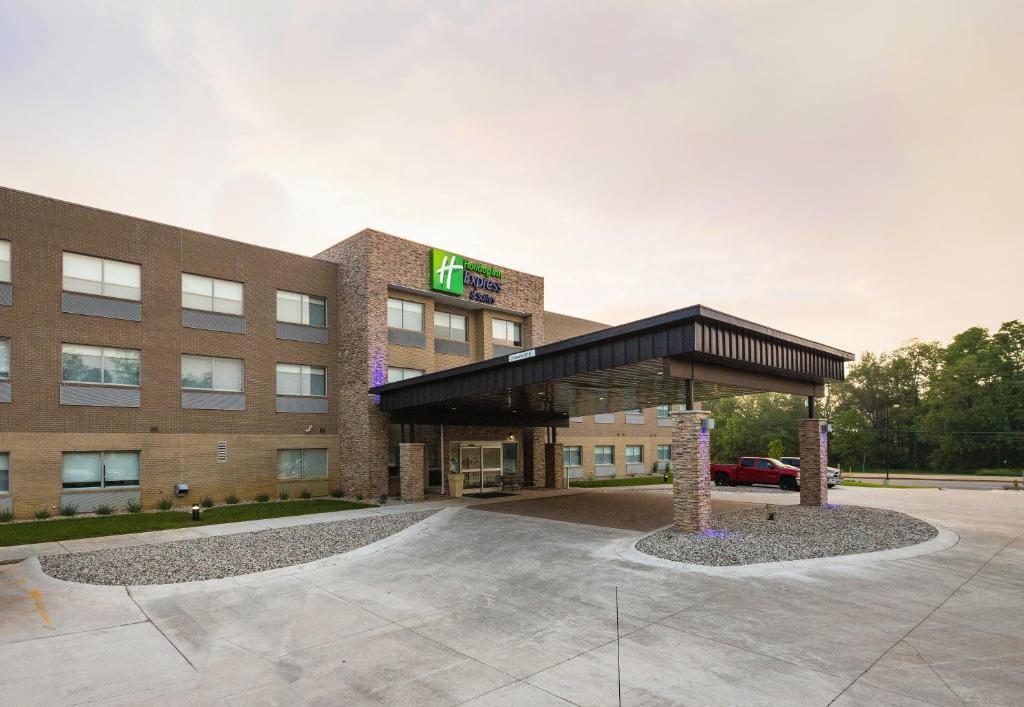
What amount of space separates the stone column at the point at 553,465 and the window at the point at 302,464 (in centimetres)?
1195

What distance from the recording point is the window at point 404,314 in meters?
28.7

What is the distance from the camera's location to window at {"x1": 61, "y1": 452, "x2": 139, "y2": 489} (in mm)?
21453

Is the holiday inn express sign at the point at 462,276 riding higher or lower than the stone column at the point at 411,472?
higher

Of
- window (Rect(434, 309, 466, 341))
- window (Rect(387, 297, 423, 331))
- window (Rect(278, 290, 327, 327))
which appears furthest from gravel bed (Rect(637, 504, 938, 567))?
window (Rect(278, 290, 327, 327))

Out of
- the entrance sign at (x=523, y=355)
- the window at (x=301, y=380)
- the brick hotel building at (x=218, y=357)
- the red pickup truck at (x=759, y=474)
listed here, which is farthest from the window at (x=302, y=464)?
the red pickup truck at (x=759, y=474)

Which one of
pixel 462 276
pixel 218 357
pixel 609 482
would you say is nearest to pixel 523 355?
pixel 462 276

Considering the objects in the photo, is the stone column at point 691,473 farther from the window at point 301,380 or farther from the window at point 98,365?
the window at point 98,365

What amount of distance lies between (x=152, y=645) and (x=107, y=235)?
19.7 meters

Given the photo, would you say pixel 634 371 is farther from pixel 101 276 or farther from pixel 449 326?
pixel 101 276

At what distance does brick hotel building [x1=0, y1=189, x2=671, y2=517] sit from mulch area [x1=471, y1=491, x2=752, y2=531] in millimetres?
5865

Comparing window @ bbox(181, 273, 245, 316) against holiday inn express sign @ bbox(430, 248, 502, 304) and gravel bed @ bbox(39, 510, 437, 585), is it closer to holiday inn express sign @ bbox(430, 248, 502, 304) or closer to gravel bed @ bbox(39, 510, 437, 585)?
holiday inn express sign @ bbox(430, 248, 502, 304)

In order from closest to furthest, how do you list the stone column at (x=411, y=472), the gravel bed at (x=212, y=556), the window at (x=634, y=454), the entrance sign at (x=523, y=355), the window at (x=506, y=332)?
the gravel bed at (x=212, y=556) < the entrance sign at (x=523, y=355) < the stone column at (x=411, y=472) < the window at (x=506, y=332) < the window at (x=634, y=454)

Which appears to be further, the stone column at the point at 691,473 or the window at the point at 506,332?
the window at the point at 506,332

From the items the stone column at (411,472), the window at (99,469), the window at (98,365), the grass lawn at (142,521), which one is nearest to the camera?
the grass lawn at (142,521)
